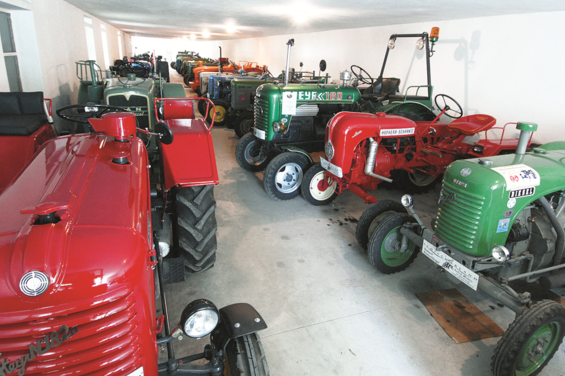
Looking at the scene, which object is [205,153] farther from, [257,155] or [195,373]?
[257,155]

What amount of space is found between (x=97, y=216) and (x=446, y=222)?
7.01 ft

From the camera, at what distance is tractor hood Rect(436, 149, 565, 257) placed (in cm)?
212

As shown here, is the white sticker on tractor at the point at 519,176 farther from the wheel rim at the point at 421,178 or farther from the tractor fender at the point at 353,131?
the wheel rim at the point at 421,178

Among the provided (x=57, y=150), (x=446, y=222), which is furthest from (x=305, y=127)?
(x=57, y=150)

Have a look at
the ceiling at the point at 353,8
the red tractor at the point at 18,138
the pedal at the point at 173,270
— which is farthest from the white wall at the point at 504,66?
the red tractor at the point at 18,138

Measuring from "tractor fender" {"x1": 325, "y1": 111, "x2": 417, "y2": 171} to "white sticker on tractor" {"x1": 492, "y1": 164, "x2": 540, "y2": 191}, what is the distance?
1.53 metres

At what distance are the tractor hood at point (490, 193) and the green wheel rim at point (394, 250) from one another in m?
0.49

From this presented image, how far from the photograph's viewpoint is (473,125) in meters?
3.91

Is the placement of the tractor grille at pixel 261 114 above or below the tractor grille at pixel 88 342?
above

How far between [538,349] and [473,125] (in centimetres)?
267

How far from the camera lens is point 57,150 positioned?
5.62 ft

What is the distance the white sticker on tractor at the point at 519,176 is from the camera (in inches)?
83.5

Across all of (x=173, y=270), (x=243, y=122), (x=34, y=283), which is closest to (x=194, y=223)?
(x=173, y=270)

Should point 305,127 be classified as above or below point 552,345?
above
